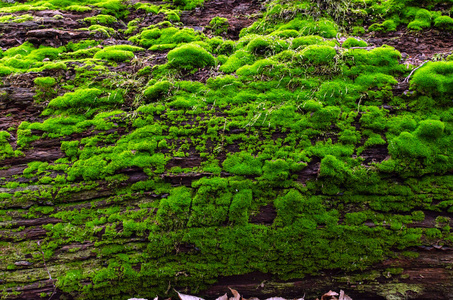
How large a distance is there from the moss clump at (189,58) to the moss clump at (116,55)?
103 centimetres

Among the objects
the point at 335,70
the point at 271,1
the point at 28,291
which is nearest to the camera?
the point at 28,291

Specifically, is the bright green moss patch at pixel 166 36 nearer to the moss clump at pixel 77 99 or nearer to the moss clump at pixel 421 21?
the moss clump at pixel 77 99

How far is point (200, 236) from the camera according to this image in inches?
133

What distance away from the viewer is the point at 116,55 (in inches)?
217

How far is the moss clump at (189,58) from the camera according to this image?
5.11 m

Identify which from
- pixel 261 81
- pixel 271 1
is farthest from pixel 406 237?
pixel 271 1

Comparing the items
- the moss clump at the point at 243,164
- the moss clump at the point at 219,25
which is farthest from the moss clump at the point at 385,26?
the moss clump at the point at 243,164

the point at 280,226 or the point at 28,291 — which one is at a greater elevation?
the point at 280,226

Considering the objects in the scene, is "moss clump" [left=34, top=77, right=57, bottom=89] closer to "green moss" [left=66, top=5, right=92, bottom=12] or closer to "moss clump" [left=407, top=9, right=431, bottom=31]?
"green moss" [left=66, top=5, right=92, bottom=12]

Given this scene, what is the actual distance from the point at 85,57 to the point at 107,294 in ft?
16.5

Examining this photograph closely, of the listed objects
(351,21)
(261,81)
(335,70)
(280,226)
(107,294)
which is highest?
(351,21)

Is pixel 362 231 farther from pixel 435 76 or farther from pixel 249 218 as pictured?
pixel 435 76

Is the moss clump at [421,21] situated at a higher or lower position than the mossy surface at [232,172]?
higher

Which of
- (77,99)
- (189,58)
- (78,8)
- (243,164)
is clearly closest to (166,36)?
(189,58)
